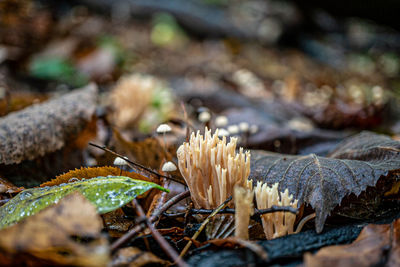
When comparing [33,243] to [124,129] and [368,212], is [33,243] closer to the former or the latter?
[368,212]

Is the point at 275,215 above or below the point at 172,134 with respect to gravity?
above

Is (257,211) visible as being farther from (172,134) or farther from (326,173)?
(172,134)

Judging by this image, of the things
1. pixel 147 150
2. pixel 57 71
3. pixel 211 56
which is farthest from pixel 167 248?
pixel 211 56

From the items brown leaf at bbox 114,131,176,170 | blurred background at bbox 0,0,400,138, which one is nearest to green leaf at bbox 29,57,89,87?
blurred background at bbox 0,0,400,138

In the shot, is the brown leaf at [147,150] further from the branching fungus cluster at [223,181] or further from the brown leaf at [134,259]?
the brown leaf at [134,259]

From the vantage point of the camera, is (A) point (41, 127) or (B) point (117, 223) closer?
(B) point (117, 223)

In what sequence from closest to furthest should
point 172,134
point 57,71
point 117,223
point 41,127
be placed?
1. point 117,223
2. point 41,127
3. point 172,134
4. point 57,71

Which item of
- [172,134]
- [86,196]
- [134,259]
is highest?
[86,196]
